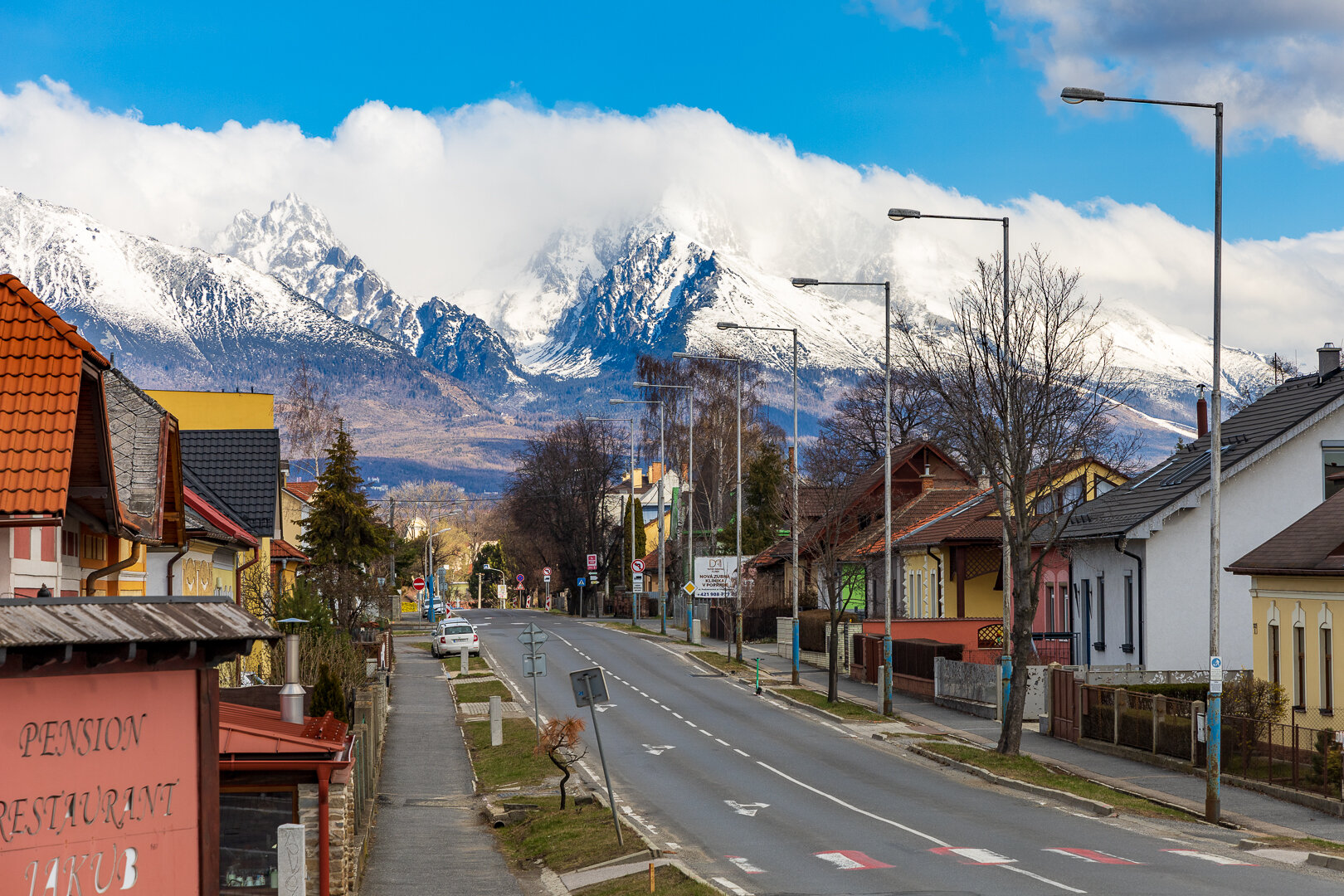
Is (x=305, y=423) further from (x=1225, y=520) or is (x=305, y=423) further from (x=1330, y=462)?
(x=1330, y=462)

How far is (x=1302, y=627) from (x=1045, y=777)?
5.95 m

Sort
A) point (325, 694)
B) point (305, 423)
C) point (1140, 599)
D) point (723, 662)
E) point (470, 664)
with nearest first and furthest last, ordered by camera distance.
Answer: point (325, 694) < point (1140, 599) < point (723, 662) < point (470, 664) < point (305, 423)

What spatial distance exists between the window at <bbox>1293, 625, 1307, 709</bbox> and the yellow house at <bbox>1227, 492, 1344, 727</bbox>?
0.05ft

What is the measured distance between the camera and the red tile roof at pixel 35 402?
11984 mm

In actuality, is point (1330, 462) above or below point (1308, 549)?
above

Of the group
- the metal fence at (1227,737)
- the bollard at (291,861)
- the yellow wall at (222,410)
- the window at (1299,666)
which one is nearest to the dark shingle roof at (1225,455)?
the metal fence at (1227,737)

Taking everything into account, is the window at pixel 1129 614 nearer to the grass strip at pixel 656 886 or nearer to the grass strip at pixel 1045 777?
the grass strip at pixel 1045 777

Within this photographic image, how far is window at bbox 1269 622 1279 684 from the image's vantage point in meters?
29.1

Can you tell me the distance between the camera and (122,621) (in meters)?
9.73

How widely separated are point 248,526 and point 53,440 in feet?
79.7

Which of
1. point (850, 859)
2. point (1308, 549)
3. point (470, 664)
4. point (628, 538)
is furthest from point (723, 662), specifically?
point (628, 538)

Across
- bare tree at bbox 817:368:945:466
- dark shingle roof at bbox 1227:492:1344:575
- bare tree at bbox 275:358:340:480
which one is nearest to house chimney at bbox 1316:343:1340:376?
dark shingle roof at bbox 1227:492:1344:575

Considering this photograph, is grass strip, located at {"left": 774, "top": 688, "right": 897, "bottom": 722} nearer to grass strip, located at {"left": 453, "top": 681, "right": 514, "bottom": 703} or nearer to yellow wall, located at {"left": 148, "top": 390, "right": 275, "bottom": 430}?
grass strip, located at {"left": 453, "top": 681, "right": 514, "bottom": 703}

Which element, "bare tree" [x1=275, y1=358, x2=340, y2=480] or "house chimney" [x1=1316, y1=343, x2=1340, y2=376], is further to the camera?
"bare tree" [x1=275, y1=358, x2=340, y2=480]
